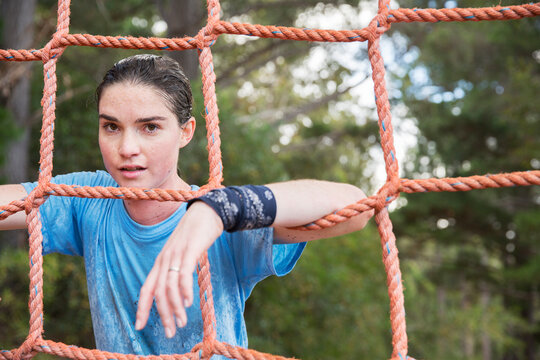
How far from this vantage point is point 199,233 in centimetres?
74

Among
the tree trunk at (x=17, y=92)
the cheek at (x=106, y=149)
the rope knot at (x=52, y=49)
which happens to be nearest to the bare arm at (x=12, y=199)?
the cheek at (x=106, y=149)

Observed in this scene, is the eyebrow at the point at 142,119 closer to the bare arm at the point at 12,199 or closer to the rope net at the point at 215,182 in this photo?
the rope net at the point at 215,182

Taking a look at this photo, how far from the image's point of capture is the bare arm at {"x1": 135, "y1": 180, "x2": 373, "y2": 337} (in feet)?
2.22

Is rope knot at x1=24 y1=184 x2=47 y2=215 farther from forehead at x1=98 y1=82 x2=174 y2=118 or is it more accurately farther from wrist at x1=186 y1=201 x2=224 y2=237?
wrist at x1=186 y1=201 x2=224 y2=237

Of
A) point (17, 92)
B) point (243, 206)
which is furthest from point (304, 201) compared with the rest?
point (17, 92)

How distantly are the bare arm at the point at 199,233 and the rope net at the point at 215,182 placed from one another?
3 centimetres

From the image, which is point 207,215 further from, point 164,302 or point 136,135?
point 136,135

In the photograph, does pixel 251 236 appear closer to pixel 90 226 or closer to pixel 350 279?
pixel 90 226

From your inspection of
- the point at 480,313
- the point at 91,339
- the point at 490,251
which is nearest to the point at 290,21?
the point at 91,339

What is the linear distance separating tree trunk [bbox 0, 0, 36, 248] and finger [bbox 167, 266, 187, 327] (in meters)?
2.85

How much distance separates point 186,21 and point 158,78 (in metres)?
3.55

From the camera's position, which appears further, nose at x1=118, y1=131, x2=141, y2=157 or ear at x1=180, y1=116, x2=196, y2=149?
ear at x1=180, y1=116, x2=196, y2=149

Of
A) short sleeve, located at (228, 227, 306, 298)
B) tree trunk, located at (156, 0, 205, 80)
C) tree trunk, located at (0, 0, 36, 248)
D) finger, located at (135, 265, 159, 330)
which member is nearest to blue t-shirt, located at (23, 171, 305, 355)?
short sleeve, located at (228, 227, 306, 298)

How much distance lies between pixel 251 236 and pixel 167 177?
0.26 m
